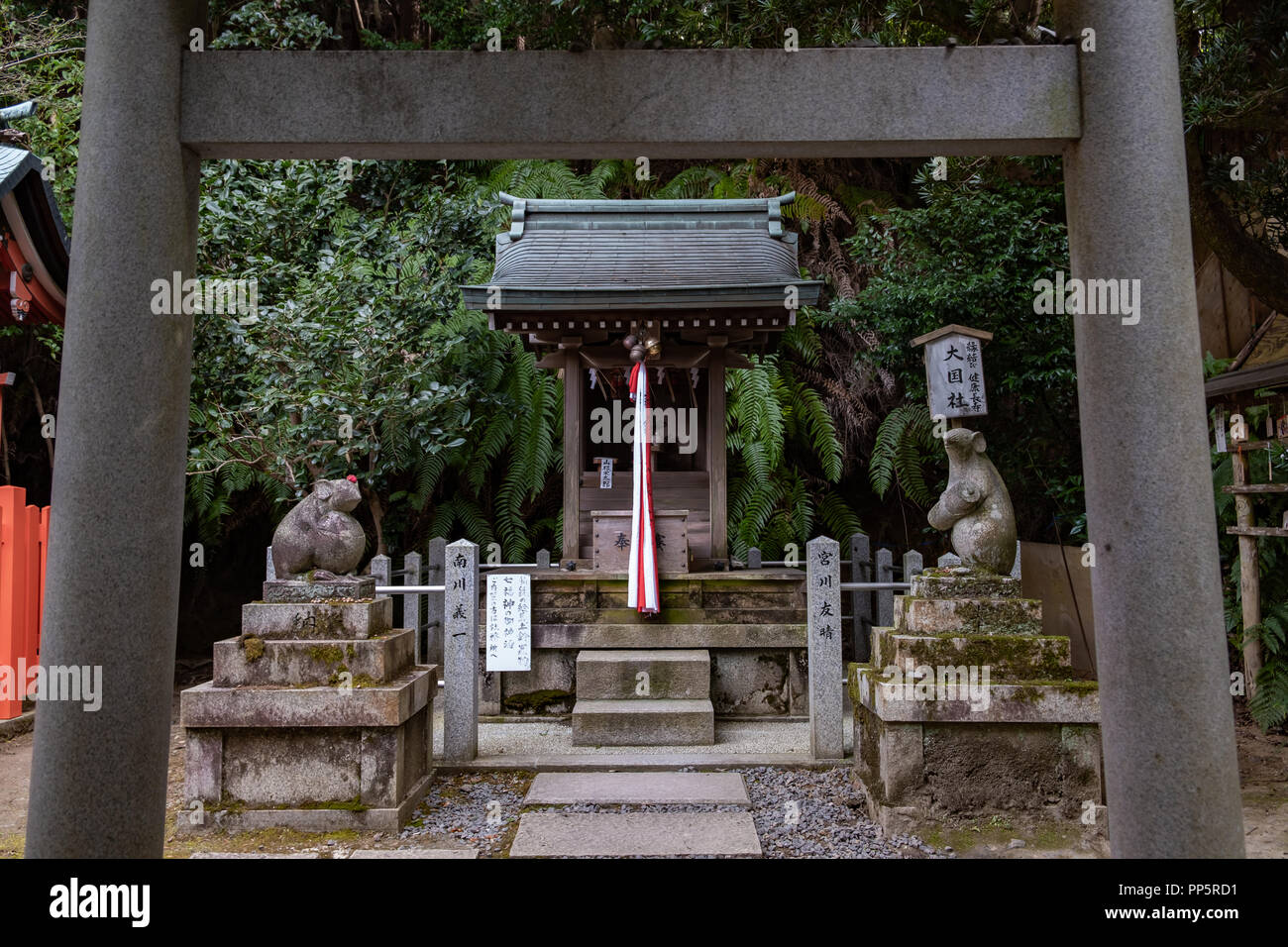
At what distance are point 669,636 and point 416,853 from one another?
3505 mm

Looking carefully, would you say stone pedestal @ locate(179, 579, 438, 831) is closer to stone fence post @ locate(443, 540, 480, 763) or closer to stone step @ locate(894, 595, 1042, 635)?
stone fence post @ locate(443, 540, 480, 763)

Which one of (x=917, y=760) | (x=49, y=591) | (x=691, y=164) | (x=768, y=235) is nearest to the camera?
(x=49, y=591)

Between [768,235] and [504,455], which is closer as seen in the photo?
[768,235]

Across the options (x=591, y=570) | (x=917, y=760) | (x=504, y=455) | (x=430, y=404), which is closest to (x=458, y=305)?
(x=430, y=404)

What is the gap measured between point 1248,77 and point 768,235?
4.45 m

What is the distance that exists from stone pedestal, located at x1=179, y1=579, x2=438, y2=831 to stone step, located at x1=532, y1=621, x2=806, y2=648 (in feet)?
8.88

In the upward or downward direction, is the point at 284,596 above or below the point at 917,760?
above

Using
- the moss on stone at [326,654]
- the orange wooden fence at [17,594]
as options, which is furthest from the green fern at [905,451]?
the orange wooden fence at [17,594]

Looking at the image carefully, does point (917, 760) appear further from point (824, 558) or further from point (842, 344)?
point (842, 344)

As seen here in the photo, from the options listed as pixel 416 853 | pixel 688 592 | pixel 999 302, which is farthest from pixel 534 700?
pixel 999 302

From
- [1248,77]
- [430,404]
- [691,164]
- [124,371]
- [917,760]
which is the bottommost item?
[917,760]

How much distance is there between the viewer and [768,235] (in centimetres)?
855

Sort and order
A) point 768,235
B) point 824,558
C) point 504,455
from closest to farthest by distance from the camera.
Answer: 1. point 824,558
2. point 768,235
3. point 504,455

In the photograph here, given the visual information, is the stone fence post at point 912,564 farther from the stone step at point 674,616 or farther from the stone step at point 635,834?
the stone step at point 635,834
